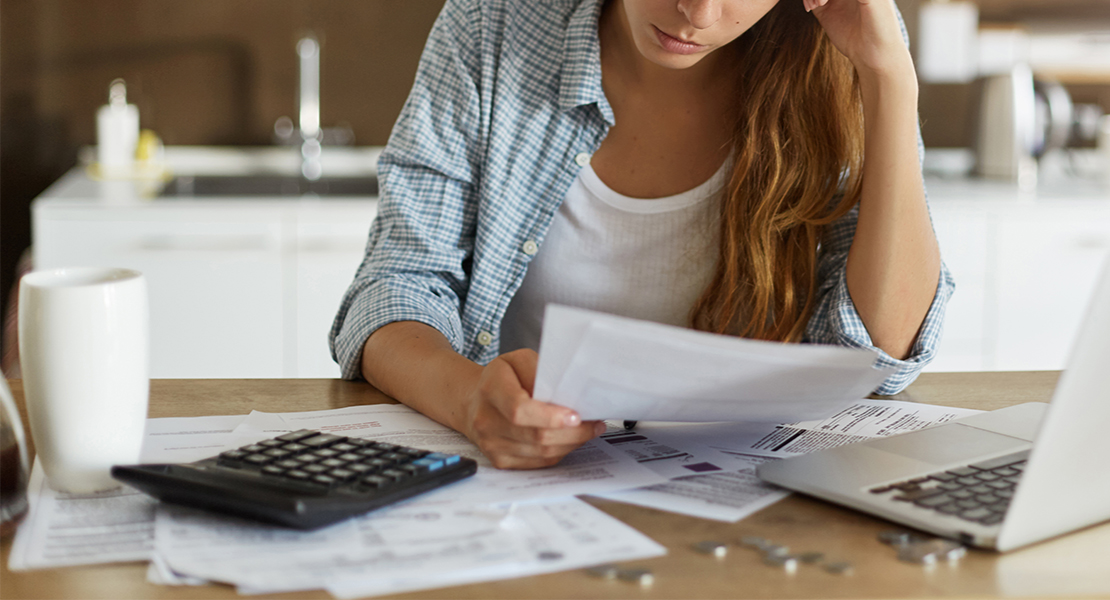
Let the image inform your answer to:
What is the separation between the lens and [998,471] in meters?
0.68

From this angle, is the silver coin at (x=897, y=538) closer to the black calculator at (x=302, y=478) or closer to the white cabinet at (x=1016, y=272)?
the black calculator at (x=302, y=478)

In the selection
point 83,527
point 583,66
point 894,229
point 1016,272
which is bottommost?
point 1016,272

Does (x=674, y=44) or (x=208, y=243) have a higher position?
(x=674, y=44)

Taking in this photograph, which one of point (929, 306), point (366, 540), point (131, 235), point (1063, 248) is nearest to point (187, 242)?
point (131, 235)

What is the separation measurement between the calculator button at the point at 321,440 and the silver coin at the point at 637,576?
0.24 m

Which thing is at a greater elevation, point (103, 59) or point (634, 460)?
point (103, 59)

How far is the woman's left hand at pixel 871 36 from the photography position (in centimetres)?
102

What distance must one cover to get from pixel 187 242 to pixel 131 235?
0.12 metres

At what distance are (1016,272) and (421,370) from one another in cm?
201

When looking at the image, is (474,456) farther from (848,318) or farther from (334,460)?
(848,318)

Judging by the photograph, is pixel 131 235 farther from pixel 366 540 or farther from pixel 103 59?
pixel 366 540

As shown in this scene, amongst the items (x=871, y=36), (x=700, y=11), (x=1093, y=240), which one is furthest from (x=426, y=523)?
(x=1093, y=240)

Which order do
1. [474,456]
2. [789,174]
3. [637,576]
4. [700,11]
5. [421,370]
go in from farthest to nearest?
[789,174] → [700,11] → [421,370] → [474,456] → [637,576]

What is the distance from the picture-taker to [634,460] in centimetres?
74
